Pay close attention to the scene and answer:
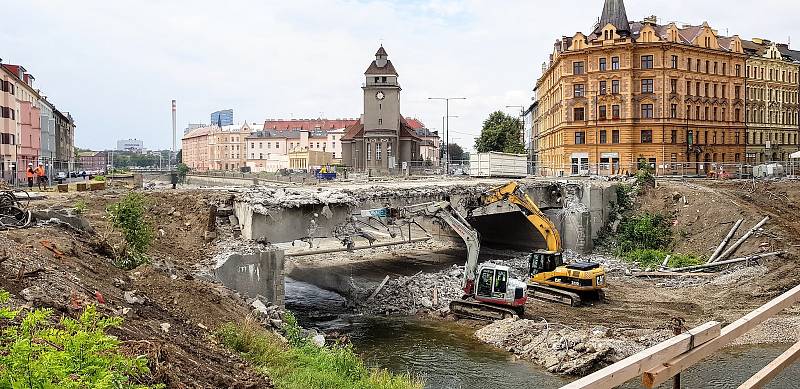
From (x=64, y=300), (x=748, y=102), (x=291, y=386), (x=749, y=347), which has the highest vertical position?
(x=748, y=102)

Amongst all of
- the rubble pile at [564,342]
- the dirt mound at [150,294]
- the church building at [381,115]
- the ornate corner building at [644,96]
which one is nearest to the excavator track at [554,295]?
the rubble pile at [564,342]

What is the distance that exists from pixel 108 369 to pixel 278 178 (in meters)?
52.9

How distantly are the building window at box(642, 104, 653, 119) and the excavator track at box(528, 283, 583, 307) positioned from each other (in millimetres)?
38363

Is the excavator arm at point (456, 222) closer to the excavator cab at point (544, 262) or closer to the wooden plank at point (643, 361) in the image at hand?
the excavator cab at point (544, 262)

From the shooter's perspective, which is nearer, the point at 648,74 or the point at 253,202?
the point at 253,202

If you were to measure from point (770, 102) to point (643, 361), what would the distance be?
8123 cm

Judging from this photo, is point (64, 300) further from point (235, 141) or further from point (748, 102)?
point (235, 141)

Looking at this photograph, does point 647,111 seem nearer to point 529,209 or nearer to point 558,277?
point 529,209

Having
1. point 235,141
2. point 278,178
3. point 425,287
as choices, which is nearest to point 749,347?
point 425,287

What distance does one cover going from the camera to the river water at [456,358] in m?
18.9

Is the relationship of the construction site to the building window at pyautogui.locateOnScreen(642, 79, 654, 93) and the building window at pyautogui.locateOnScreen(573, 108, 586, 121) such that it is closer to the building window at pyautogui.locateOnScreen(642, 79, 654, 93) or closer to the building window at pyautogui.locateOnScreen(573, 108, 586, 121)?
the building window at pyautogui.locateOnScreen(573, 108, 586, 121)

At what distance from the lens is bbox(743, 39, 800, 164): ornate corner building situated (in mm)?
72812

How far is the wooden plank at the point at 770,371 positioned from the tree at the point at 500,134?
80.8 m

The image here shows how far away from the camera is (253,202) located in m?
25.1
